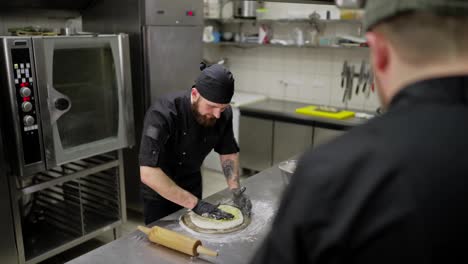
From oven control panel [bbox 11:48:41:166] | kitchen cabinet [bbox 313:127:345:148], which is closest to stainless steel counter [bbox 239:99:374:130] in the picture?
kitchen cabinet [bbox 313:127:345:148]

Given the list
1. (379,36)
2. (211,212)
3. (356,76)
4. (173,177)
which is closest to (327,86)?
(356,76)

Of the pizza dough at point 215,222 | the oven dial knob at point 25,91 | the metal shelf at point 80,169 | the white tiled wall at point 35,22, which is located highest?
the white tiled wall at point 35,22

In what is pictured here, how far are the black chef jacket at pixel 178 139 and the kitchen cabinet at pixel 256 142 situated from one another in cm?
190

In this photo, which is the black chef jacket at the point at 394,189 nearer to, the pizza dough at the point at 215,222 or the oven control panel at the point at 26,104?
the pizza dough at the point at 215,222

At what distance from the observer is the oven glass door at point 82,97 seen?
8.00 ft

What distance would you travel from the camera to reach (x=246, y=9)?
4.54m

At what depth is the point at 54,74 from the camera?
8.39ft

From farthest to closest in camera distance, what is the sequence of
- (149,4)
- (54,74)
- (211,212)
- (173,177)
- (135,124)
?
(135,124)
(149,4)
(54,74)
(173,177)
(211,212)

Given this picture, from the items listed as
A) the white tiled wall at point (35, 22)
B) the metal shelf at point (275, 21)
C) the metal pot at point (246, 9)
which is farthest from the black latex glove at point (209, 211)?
the metal pot at point (246, 9)

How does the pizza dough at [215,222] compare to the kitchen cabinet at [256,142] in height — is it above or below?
above

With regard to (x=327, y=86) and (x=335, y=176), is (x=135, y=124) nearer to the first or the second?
(x=327, y=86)

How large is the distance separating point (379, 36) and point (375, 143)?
0.63 feet

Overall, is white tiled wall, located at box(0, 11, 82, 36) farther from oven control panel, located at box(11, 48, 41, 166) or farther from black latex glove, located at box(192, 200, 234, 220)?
black latex glove, located at box(192, 200, 234, 220)

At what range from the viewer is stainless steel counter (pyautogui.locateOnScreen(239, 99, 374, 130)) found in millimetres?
3832
